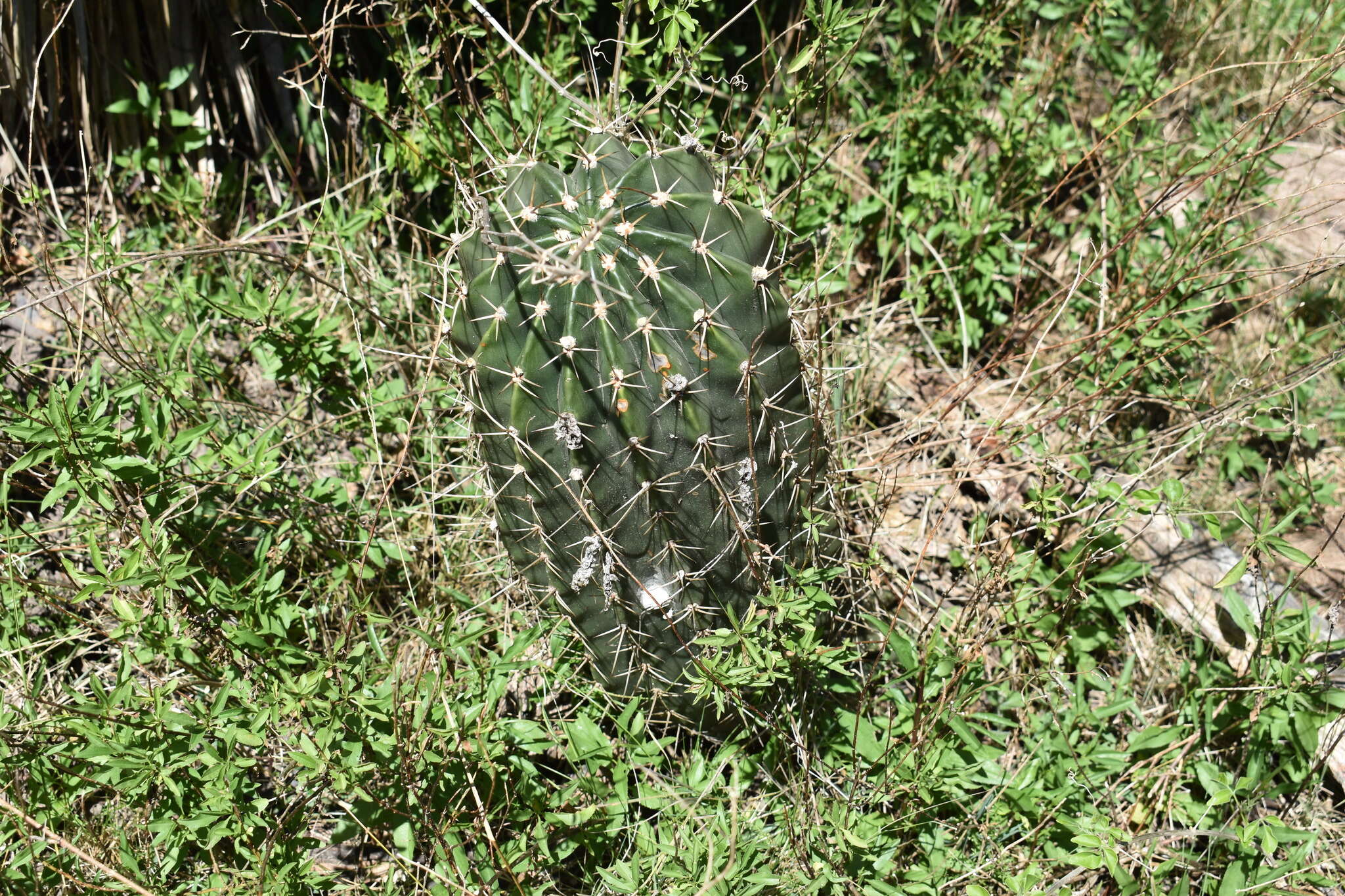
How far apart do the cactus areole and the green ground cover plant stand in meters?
0.11

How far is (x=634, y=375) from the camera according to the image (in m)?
1.83

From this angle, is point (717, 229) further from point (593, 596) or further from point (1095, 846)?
point (1095, 846)

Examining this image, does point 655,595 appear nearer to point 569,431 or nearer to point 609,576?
point 609,576

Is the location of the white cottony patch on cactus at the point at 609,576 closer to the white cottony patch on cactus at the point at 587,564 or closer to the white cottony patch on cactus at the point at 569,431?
the white cottony patch on cactus at the point at 587,564

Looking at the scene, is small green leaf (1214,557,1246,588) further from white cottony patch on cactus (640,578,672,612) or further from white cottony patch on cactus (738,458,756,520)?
white cottony patch on cactus (640,578,672,612)

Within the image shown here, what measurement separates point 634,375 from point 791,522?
0.58 meters

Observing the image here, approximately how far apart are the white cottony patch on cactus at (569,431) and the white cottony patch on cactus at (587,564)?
0.23 m

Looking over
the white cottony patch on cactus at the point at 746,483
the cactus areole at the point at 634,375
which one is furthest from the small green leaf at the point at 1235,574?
the white cottony patch on cactus at the point at 746,483

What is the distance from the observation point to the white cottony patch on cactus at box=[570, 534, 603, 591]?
204 centimetres

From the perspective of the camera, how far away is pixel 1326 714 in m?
2.31

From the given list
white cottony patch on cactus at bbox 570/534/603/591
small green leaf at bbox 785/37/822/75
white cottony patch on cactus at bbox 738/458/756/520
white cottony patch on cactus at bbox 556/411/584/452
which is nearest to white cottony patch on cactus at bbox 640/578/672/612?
white cottony patch on cactus at bbox 570/534/603/591

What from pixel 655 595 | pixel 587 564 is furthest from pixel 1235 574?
pixel 587 564

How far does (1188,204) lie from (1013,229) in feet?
1.70

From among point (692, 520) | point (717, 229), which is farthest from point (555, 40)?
point (692, 520)
